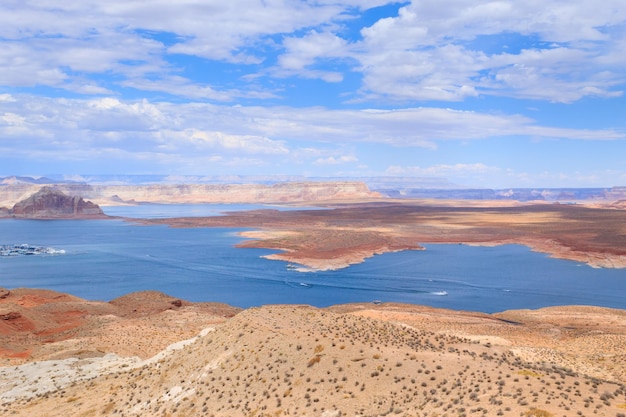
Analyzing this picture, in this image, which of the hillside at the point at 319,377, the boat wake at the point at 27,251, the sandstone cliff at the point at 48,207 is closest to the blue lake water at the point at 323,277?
the boat wake at the point at 27,251

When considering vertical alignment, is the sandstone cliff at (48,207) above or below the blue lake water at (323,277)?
above

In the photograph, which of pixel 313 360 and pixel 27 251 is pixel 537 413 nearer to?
pixel 313 360

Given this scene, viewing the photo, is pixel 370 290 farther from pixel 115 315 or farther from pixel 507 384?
pixel 507 384

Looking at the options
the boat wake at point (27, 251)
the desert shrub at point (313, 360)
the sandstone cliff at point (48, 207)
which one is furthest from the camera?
the sandstone cliff at point (48, 207)

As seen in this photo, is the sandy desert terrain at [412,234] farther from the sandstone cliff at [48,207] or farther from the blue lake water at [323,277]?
the sandstone cliff at [48,207]

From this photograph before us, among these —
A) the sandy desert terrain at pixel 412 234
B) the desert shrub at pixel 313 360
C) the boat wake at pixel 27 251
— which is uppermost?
the desert shrub at pixel 313 360
